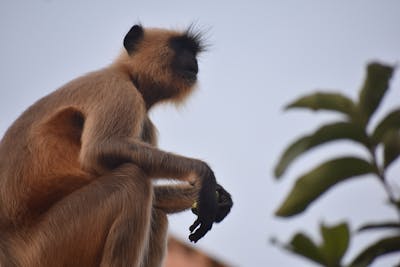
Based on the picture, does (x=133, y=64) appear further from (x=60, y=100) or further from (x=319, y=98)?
(x=319, y=98)

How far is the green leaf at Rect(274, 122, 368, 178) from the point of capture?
1.83 m

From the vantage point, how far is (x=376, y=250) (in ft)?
5.59

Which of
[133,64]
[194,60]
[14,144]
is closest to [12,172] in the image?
[14,144]

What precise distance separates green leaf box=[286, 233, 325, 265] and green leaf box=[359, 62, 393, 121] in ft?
1.38

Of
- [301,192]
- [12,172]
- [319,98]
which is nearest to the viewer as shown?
[301,192]

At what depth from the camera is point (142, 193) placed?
355 cm

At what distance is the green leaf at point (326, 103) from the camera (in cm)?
192

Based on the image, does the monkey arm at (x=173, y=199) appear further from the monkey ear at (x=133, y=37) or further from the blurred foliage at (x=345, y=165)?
the blurred foliage at (x=345, y=165)

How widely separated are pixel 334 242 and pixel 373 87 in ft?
1.67

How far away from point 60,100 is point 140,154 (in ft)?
2.49

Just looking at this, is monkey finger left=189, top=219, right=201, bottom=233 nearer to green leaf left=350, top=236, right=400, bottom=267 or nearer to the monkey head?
the monkey head

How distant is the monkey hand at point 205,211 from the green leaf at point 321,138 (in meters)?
1.82

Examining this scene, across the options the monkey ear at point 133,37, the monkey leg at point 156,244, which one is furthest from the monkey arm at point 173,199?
the monkey ear at point 133,37

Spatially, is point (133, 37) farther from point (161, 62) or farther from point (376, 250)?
point (376, 250)
